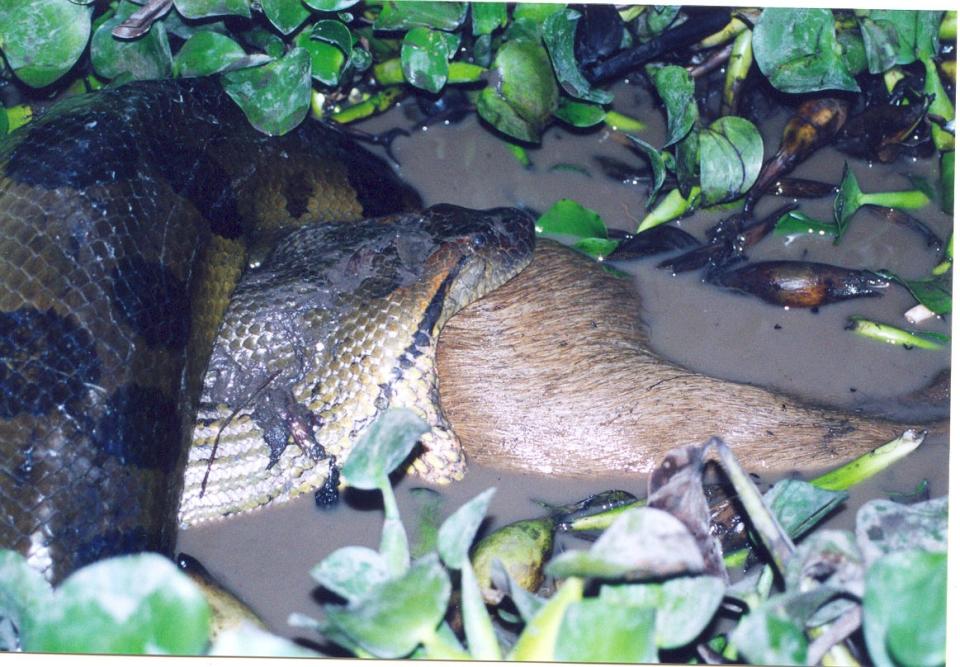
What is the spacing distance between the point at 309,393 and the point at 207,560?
1.80ft

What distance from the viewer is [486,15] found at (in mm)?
2967

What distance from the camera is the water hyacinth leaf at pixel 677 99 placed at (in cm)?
296

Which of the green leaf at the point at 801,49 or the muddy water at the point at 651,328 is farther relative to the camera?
the green leaf at the point at 801,49

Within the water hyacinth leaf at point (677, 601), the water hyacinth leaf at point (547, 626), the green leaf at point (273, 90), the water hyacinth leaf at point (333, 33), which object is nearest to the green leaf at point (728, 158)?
the water hyacinth leaf at point (333, 33)

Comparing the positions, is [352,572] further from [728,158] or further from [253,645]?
[728,158]

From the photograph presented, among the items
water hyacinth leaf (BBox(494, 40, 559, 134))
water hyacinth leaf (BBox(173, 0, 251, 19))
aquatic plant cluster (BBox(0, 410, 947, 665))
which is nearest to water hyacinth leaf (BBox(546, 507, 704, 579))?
aquatic plant cluster (BBox(0, 410, 947, 665))

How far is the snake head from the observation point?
115 inches

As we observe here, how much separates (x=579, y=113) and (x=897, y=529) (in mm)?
1815

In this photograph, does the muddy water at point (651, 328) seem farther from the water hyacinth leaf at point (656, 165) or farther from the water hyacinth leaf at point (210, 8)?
the water hyacinth leaf at point (210, 8)

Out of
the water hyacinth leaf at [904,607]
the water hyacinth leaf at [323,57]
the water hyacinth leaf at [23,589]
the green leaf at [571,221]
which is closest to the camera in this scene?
the water hyacinth leaf at [904,607]

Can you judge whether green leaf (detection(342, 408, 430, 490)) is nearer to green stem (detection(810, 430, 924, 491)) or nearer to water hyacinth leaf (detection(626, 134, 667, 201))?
green stem (detection(810, 430, 924, 491))

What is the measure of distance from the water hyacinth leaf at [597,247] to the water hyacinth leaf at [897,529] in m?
1.36

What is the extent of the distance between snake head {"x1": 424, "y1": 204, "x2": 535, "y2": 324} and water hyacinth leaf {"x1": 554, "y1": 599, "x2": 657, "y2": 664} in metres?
1.36

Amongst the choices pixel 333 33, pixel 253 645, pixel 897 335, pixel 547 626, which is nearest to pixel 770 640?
pixel 547 626
